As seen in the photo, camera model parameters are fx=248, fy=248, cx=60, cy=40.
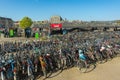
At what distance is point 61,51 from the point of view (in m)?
13.3

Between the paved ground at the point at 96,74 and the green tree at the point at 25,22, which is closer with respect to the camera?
the paved ground at the point at 96,74

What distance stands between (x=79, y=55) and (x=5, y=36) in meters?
37.3

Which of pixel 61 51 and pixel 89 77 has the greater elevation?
pixel 61 51

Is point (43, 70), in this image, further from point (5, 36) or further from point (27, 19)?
point (27, 19)

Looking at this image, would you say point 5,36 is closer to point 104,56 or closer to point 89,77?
point 104,56

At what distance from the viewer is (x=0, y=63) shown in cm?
1025

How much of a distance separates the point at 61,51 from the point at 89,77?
254 centimetres

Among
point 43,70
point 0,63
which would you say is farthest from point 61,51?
point 0,63

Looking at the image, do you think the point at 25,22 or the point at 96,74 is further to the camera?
the point at 25,22

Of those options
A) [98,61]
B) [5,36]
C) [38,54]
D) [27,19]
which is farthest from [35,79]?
[27,19]

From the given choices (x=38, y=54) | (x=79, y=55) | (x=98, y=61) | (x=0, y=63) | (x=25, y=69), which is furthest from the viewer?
(x=98, y=61)

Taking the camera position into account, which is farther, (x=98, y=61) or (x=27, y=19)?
(x=27, y=19)

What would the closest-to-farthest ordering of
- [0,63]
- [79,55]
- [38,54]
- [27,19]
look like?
[0,63] → [38,54] → [79,55] → [27,19]

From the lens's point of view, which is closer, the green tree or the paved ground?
the paved ground
